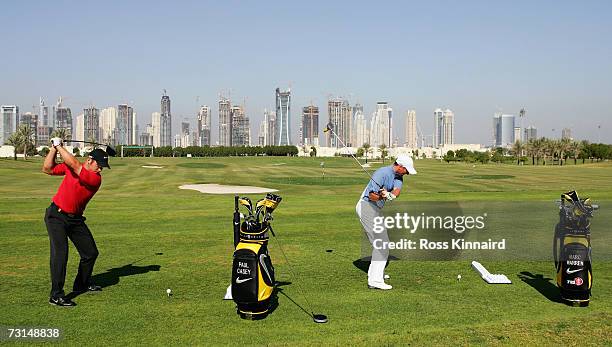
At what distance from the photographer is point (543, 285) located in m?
9.35

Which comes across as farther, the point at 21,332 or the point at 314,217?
the point at 314,217

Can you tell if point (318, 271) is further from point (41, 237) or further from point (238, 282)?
point (41, 237)

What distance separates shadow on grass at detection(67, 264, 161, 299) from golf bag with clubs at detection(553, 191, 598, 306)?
7059 mm

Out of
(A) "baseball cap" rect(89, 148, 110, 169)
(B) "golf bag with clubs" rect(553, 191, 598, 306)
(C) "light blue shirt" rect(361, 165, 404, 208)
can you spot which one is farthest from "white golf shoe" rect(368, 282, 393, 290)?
(A) "baseball cap" rect(89, 148, 110, 169)

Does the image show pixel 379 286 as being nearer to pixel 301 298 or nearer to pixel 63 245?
pixel 301 298

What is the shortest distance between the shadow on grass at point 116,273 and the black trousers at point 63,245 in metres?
0.44

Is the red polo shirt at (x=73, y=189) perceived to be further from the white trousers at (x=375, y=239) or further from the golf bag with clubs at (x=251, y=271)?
the white trousers at (x=375, y=239)

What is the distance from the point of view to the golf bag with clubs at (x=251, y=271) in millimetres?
7312

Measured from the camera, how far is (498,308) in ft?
25.9

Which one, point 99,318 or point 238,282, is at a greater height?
point 238,282

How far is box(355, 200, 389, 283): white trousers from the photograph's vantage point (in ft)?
29.7

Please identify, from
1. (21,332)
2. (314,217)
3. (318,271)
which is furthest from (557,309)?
(314,217)

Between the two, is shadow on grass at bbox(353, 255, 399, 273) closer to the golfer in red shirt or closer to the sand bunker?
the golfer in red shirt

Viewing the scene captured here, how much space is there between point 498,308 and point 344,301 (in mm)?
2229
